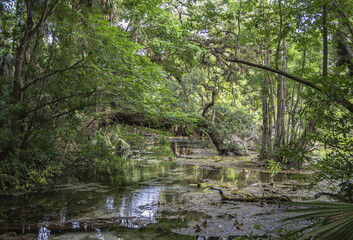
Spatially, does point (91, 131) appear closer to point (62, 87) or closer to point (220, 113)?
point (62, 87)

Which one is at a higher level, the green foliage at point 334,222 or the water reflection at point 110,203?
the green foliage at point 334,222

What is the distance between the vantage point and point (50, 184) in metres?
7.80

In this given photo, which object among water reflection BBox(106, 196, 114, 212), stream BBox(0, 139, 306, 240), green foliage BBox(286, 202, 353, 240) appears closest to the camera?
green foliage BBox(286, 202, 353, 240)

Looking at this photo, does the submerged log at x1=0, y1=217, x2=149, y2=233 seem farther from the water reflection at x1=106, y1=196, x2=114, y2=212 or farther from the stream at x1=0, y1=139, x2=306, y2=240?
the water reflection at x1=106, y1=196, x2=114, y2=212

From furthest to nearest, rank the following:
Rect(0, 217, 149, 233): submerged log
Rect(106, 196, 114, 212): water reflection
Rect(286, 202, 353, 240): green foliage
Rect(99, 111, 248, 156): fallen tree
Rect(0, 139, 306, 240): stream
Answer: Rect(99, 111, 248, 156): fallen tree → Rect(106, 196, 114, 212): water reflection → Rect(0, 217, 149, 233): submerged log → Rect(0, 139, 306, 240): stream → Rect(286, 202, 353, 240): green foliage

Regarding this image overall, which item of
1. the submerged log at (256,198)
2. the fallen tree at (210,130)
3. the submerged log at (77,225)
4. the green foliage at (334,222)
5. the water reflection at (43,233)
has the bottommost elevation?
the water reflection at (43,233)

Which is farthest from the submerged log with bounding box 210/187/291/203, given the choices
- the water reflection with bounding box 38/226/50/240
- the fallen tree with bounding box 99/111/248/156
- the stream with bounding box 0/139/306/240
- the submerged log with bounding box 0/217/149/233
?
the fallen tree with bounding box 99/111/248/156

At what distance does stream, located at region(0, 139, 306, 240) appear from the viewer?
13.6 ft

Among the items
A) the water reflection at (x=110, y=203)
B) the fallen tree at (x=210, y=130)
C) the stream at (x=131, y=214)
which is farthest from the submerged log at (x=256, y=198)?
the fallen tree at (x=210, y=130)

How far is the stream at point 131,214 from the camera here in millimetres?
4148

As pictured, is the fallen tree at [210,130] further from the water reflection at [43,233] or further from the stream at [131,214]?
the water reflection at [43,233]

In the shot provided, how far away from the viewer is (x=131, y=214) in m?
5.17

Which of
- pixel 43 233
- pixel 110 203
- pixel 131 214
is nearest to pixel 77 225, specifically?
pixel 43 233

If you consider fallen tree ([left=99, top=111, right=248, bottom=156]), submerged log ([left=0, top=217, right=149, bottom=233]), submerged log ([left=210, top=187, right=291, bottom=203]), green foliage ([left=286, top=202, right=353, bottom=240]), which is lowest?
submerged log ([left=0, top=217, right=149, bottom=233])
